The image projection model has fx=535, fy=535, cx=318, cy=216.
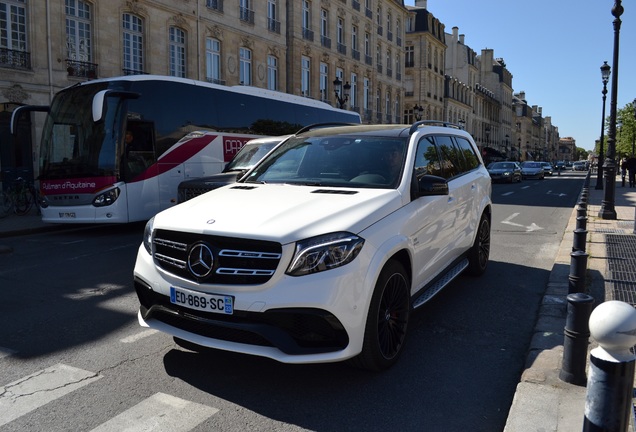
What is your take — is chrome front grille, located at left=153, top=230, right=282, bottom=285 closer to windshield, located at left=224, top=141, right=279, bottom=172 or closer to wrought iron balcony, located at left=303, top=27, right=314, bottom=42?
windshield, located at left=224, top=141, right=279, bottom=172

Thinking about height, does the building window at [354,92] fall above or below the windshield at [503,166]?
above

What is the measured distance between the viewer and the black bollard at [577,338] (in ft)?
11.0

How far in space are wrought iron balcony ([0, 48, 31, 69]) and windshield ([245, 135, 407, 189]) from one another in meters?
17.2

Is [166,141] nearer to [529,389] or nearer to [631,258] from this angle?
[631,258]

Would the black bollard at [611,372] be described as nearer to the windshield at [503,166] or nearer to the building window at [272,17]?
the building window at [272,17]

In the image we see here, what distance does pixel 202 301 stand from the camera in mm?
3443

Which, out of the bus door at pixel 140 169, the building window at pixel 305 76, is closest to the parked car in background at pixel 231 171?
the bus door at pixel 140 169

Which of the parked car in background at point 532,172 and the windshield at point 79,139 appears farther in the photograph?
the parked car in background at point 532,172

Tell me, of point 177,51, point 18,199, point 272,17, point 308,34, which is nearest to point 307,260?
point 18,199

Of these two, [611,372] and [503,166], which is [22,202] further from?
[503,166]

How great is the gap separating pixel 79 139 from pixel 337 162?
859 cm

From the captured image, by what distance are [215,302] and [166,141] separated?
1000 cm

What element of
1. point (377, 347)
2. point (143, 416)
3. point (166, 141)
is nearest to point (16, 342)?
point (143, 416)

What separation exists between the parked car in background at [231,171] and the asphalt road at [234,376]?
4458 millimetres
